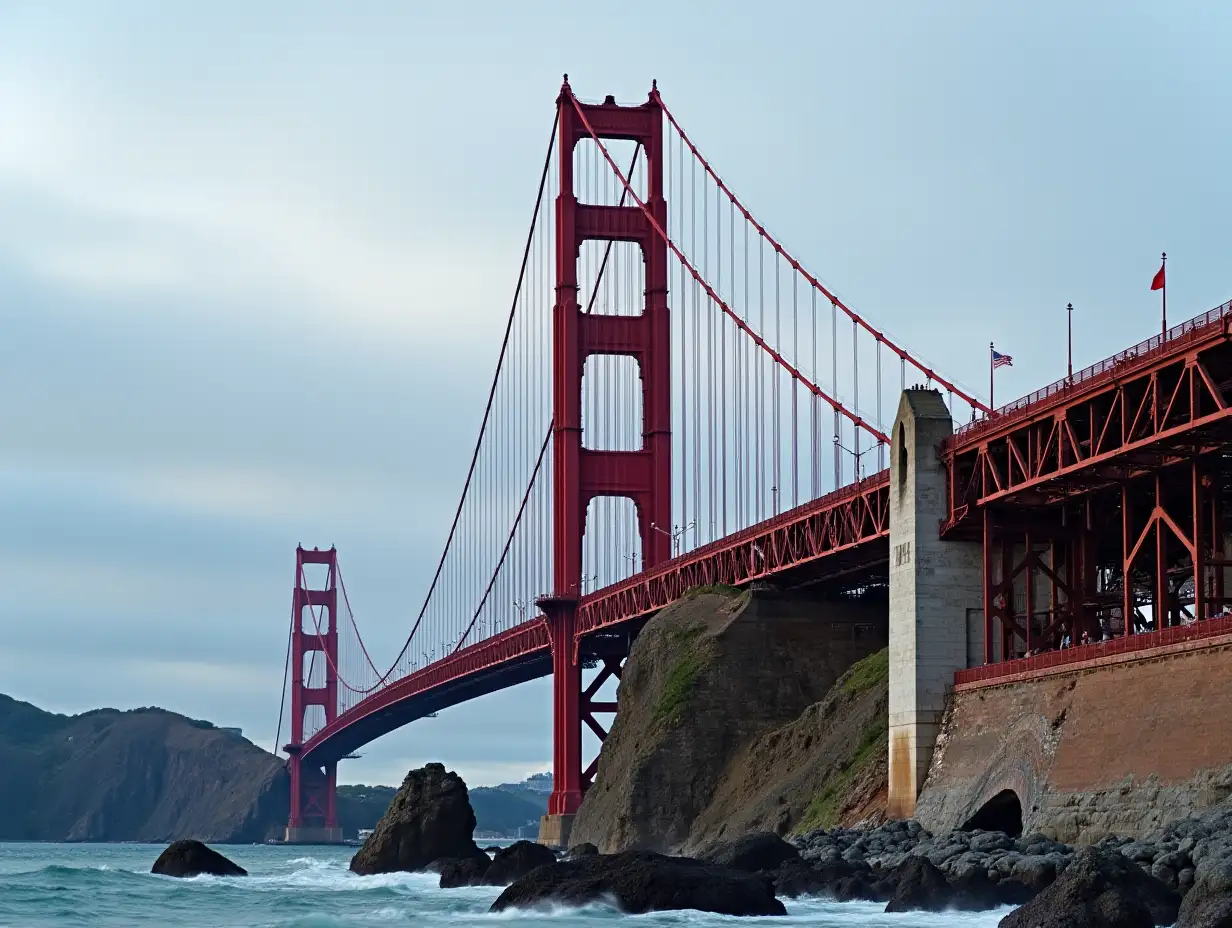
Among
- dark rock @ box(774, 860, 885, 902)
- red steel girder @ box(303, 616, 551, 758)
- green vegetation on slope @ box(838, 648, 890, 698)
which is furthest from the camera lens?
red steel girder @ box(303, 616, 551, 758)

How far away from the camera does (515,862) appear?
50.4 metres

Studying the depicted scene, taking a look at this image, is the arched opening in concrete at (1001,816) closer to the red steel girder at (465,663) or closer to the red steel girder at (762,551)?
the red steel girder at (762,551)

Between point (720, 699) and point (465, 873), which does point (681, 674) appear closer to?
point (720, 699)

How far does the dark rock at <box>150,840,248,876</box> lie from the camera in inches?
2478

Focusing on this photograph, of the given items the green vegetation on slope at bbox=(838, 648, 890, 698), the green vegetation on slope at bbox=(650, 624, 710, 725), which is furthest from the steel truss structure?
the green vegetation on slope at bbox=(650, 624, 710, 725)

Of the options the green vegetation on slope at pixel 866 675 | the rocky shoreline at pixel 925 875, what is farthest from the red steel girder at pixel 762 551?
the rocky shoreline at pixel 925 875

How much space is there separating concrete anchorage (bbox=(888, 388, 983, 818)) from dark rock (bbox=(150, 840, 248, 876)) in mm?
21762

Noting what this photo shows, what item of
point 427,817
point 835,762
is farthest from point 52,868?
point 835,762

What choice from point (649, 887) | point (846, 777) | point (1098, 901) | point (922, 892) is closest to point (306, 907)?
point (649, 887)

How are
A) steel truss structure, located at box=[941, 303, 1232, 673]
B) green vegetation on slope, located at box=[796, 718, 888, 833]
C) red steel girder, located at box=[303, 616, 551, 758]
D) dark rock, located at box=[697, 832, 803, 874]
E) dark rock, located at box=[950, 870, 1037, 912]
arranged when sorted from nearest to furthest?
dark rock, located at box=[950, 870, 1037, 912] < steel truss structure, located at box=[941, 303, 1232, 673] < dark rock, located at box=[697, 832, 803, 874] < green vegetation on slope, located at box=[796, 718, 888, 833] < red steel girder, located at box=[303, 616, 551, 758]

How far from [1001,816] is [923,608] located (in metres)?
6.13

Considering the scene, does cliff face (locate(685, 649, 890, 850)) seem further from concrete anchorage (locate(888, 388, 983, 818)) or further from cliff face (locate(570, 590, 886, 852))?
concrete anchorage (locate(888, 388, 983, 818))

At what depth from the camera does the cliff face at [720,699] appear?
216 ft

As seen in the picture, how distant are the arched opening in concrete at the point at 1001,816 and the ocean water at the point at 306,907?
6770 millimetres
